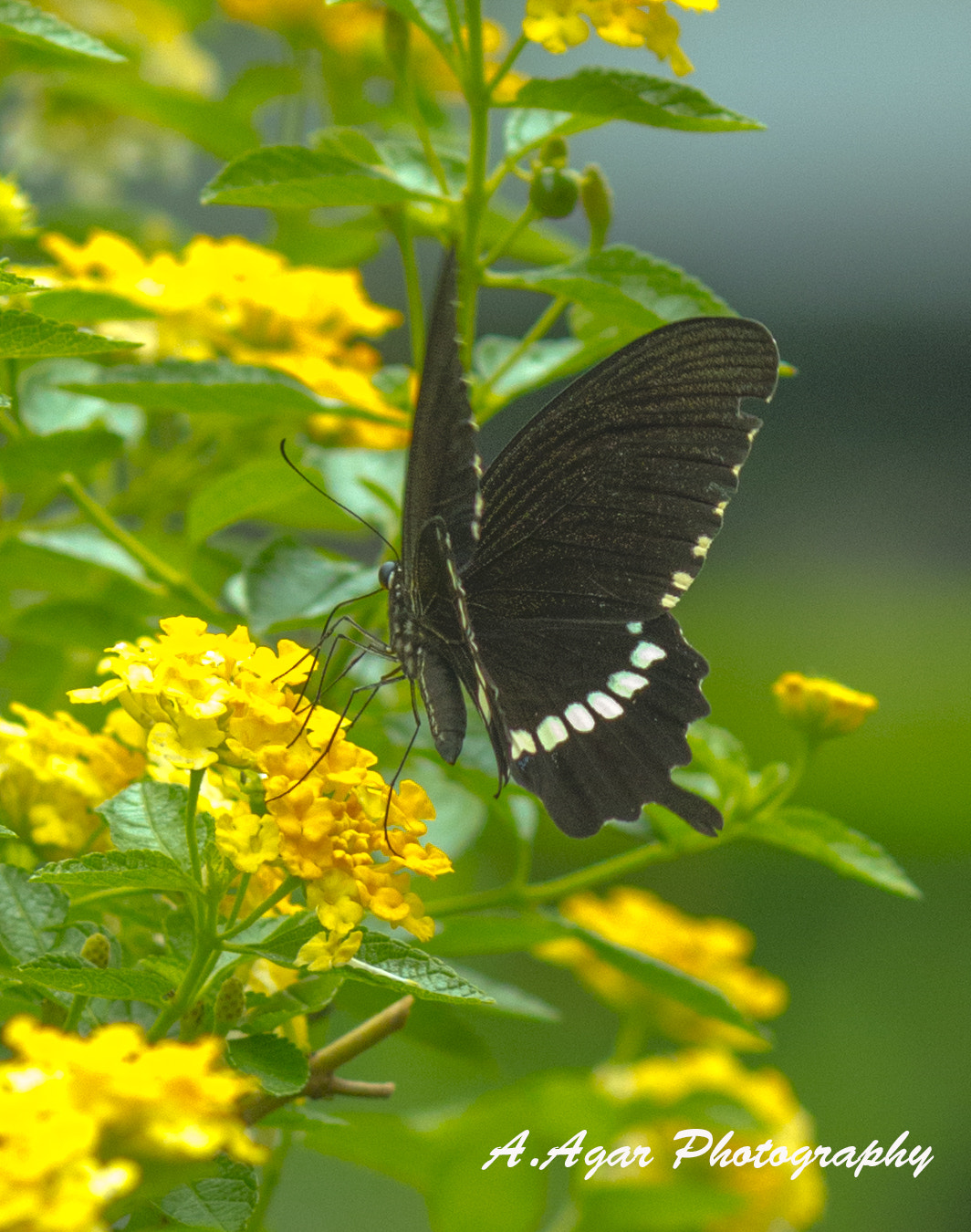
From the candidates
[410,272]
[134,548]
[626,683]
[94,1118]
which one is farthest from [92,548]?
[94,1118]

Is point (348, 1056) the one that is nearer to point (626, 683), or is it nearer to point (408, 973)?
point (408, 973)

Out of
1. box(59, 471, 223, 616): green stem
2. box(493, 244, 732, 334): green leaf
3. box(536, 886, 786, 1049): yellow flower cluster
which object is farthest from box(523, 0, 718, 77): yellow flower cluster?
box(536, 886, 786, 1049): yellow flower cluster

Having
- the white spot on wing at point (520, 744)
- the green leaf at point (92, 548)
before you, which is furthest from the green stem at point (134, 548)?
the white spot on wing at point (520, 744)

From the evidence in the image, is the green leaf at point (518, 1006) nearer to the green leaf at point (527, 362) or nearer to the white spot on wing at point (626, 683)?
the white spot on wing at point (626, 683)

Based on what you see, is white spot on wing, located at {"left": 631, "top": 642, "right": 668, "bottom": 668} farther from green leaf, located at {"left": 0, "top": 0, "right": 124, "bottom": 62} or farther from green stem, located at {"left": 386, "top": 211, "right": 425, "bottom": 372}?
green leaf, located at {"left": 0, "top": 0, "right": 124, "bottom": 62}

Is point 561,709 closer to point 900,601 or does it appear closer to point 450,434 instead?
point 450,434

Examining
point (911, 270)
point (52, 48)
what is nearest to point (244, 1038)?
point (52, 48)
